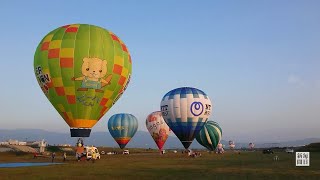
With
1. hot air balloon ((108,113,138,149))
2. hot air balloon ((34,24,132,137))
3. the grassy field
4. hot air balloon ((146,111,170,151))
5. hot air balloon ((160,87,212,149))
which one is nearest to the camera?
the grassy field

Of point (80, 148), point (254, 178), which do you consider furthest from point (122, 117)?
point (254, 178)

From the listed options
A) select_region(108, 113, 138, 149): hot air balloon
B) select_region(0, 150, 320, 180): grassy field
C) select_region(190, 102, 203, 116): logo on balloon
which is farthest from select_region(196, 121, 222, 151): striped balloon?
select_region(0, 150, 320, 180): grassy field

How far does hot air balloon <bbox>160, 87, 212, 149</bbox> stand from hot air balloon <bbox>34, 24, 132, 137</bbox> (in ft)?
66.6

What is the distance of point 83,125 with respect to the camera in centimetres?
4084

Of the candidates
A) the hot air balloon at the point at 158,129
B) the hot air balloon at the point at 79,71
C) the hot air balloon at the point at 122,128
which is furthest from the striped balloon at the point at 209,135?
the hot air balloon at the point at 79,71

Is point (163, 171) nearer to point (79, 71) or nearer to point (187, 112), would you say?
point (79, 71)

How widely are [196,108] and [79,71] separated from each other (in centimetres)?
2622

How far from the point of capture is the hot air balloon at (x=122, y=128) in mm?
83562

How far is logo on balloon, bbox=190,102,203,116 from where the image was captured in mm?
60188

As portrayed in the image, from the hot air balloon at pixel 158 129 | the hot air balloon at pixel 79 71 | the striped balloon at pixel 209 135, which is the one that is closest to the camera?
the hot air balloon at pixel 79 71

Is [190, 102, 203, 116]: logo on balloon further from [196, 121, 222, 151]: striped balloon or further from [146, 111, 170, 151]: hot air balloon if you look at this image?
[146, 111, 170, 151]: hot air balloon

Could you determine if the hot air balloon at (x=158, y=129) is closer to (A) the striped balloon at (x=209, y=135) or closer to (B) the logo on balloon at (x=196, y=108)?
(A) the striped balloon at (x=209, y=135)

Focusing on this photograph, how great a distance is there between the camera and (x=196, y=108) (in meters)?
60.5

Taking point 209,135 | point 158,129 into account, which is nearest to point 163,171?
point 209,135
